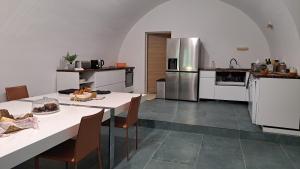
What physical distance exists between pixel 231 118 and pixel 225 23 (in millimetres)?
2850

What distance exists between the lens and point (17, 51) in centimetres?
370

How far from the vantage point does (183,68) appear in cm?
602

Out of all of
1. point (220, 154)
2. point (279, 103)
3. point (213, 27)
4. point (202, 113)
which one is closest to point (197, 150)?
point (220, 154)

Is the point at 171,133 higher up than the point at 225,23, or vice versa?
the point at 225,23

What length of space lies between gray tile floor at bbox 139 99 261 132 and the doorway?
135cm

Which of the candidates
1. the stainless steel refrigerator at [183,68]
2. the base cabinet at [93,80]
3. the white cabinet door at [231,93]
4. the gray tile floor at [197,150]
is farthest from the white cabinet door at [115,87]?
the white cabinet door at [231,93]

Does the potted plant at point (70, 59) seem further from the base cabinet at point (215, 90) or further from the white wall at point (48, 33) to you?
the base cabinet at point (215, 90)

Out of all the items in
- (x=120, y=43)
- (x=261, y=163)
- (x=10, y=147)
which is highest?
(x=120, y=43)

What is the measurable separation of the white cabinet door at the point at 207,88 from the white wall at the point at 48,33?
2539 mm

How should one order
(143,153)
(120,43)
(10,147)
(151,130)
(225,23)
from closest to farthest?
(10,147) < (143,153) < (151,130) < (225,23) < (120,43)

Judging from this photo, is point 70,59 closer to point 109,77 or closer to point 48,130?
point 109,77

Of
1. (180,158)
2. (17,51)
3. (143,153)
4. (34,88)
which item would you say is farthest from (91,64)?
(180,158)

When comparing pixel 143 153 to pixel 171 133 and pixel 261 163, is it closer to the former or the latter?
pixel 171 133

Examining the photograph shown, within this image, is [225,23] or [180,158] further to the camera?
[225,23]
